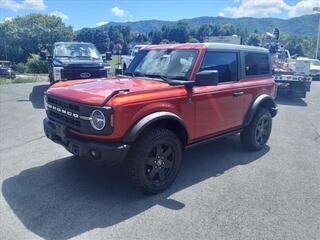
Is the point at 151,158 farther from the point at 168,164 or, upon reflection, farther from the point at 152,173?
the point at 168,164

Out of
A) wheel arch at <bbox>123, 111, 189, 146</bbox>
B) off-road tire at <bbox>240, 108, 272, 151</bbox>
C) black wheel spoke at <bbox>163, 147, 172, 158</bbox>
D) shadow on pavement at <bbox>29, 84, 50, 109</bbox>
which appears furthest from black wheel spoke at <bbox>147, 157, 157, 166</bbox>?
shadow on pavement at <bbox>29, 84, 50, 109</bbox>

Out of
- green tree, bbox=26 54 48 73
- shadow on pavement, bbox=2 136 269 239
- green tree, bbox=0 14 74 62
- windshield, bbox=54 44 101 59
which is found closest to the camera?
shadow on pavement, bbox=2 136 269 239

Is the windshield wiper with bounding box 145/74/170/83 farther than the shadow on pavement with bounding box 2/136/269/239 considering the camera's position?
Yes

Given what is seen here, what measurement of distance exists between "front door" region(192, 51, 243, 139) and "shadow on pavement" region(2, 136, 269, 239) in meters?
0.66

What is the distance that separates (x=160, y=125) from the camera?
412 centimetres

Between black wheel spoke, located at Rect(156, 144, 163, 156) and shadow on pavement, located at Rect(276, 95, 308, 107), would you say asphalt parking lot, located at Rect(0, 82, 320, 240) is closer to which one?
black wheel spoke, located at Rect(156, 144, 163, 156)

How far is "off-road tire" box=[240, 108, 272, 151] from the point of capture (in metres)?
5.82

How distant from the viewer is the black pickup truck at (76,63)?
34.3 feet

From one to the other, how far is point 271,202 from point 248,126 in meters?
2.08

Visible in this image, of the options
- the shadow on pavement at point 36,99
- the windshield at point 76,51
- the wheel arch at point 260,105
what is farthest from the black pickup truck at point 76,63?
the wheel arch at point 260,105

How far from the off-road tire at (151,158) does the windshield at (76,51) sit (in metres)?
8.59

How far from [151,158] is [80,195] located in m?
1.04

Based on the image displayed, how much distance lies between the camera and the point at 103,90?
3943 mm

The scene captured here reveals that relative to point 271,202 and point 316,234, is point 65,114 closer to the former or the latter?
point 271,202
